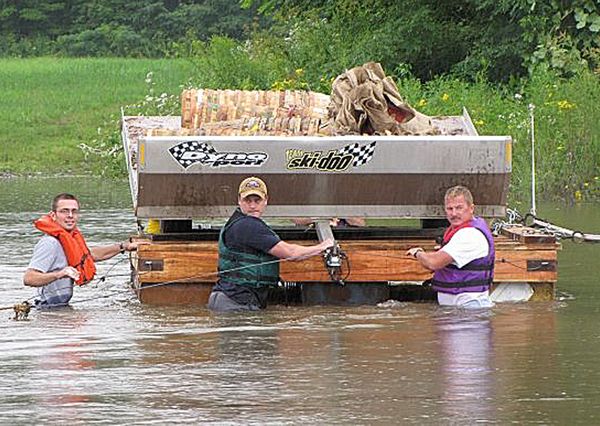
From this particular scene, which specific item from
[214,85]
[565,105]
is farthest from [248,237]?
[214,85]

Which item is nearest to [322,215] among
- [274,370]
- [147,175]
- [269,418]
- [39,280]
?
[147,175]

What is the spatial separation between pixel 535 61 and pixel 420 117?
36.4 feet

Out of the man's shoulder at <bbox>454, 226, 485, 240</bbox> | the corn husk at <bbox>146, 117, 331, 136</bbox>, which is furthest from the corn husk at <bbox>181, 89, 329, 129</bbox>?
the man's shoulder at <bbox>454, 226, 485, 240</bbox>

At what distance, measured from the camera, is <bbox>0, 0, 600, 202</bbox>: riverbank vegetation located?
68.6ft

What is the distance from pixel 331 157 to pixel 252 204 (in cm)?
80

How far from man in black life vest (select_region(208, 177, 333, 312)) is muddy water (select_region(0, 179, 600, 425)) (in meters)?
0.19

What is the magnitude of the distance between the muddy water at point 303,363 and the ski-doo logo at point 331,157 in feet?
3.46

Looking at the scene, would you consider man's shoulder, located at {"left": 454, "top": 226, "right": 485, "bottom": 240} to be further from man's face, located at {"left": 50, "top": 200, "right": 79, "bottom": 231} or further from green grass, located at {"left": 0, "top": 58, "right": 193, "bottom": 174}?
green grass, located at {"left": 0, "top": 58, "right": 193, "bottom": 174}

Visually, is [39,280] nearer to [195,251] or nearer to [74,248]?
[74,248]

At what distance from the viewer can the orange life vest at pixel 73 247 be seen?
12062 millimetres

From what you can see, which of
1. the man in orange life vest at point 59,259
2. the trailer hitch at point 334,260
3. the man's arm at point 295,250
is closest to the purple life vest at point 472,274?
the trailer hitch at point 334,260

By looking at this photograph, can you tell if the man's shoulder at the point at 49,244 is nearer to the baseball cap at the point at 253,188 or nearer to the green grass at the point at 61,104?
the baseball cap at the point at 253,188

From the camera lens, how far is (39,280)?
1192 cm

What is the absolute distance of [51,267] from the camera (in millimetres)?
12023
